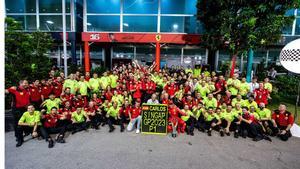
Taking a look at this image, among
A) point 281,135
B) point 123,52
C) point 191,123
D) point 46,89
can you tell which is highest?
point 123,52

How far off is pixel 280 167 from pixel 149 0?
15.6 metres

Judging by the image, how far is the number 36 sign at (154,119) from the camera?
7.50 metres

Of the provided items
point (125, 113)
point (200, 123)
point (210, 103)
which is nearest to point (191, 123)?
point (200, 123)

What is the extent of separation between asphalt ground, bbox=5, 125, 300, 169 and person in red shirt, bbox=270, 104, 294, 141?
31cm

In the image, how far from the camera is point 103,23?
17266 mm

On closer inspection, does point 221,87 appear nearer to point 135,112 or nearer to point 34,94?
point 135,112

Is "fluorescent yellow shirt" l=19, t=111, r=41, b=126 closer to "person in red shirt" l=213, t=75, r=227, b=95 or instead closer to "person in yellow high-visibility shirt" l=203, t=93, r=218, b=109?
"person in yellow high-visibility shirt" l=203, t=93, r=218, b=109

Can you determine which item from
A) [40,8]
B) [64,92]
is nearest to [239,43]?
[64,92]

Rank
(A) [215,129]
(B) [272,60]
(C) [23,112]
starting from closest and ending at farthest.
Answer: (C) [23,112] < (A) [215,129] < (B) [272,60]

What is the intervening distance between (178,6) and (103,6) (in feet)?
22.1

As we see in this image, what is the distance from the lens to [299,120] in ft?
28.8

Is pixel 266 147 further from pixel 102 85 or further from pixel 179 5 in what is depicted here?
pixel 179 5

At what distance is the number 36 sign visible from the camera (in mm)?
7504

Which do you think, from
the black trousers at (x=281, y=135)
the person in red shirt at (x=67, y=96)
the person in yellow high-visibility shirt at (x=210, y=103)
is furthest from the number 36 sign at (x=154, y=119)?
the black trousers at (x=281, y=135)
